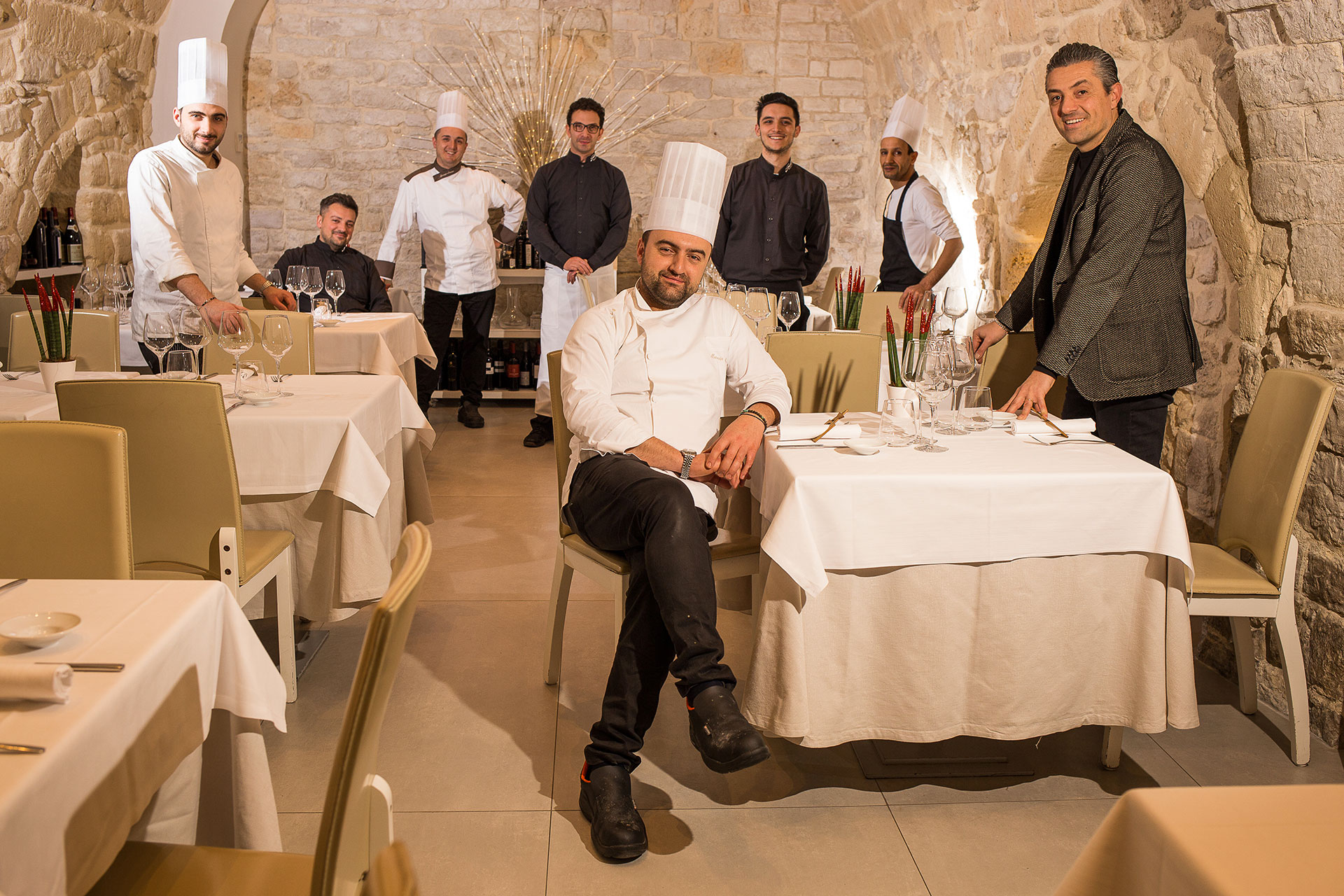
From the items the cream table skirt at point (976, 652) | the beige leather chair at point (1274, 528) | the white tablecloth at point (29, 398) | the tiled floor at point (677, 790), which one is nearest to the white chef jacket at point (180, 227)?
the white tablecloth at point (29, 398)

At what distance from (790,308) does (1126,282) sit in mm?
1391

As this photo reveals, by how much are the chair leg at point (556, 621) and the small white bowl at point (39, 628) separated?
1.48m

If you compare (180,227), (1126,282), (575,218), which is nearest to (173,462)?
(180,227)

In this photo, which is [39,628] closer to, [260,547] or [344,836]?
[344,836]

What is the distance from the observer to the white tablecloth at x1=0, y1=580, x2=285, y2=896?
3.20 ft

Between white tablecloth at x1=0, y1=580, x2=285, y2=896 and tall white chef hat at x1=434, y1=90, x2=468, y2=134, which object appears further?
tall white chef hat at x1=434, y1=90, x2=468, y2=134

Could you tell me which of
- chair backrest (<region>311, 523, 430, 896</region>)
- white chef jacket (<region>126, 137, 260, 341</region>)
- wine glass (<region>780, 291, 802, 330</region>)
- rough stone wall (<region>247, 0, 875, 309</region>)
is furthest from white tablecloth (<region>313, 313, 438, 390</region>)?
chair backrest (<region>311, 523, 430, 896</region>)

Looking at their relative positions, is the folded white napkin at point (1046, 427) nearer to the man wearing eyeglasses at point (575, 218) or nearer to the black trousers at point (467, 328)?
the man wearing eyeglasses at point (575, 218)

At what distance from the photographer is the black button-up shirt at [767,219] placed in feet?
17.0

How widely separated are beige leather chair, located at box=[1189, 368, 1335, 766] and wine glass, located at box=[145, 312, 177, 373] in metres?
2.69

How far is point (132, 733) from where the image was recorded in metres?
1.14

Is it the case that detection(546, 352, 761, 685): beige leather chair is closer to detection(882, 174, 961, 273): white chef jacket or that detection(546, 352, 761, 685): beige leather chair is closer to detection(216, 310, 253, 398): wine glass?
detection(216, 310, 253, 398): wine glass

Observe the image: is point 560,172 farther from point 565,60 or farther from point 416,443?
point 416,443

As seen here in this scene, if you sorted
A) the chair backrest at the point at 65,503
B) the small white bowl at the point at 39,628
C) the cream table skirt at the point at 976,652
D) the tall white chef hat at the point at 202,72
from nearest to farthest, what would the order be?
the small white bowl at the point at 39,628, the chair backrest at the point at 65,503, the cream table skirt at the point at 976,652, the tall white chef hat at the point at 202,72
